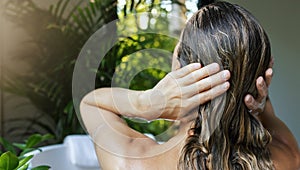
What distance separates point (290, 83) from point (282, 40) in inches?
8.1

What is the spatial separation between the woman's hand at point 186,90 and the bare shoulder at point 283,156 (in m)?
0.25

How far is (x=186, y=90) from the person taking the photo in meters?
0.85

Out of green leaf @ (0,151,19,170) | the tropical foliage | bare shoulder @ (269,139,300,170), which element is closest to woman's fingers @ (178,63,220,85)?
bare shoulder @ (269,139,300,170)

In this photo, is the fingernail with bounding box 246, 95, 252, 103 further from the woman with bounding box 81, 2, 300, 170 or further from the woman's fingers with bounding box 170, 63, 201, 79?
the woman's fingers with bounding box 170, 63, 201, 79

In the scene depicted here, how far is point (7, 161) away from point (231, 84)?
1.78 ft

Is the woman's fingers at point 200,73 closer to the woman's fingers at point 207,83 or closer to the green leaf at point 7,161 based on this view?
the woman's fingers at point 207,83

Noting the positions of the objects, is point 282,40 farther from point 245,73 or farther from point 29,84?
point 29,84

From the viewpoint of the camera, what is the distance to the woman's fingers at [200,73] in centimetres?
83

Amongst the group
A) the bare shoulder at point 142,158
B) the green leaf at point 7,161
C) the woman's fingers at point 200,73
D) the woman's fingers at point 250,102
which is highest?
the woman's fingers at point 200,73

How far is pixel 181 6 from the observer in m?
2.40

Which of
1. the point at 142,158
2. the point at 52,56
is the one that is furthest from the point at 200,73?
the point at 52,56

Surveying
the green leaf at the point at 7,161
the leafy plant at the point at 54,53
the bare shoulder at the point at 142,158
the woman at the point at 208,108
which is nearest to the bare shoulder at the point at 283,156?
the woman at the point at 208,108

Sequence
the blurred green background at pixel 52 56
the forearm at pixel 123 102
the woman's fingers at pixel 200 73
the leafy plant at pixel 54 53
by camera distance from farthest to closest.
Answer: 1. the leafy plant at pixel 54 53
2. the blurred green background at pixel 52 56
3. the forearm at pixel 123 102
4. the woman's fingers at pixel 200 73

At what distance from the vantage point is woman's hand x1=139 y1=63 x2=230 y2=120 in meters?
0.83
